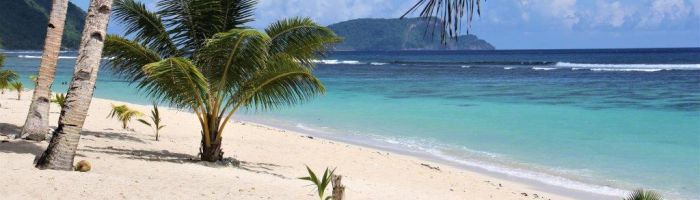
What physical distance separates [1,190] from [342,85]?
28913 mm

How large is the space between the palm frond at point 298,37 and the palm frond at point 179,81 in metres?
1.11

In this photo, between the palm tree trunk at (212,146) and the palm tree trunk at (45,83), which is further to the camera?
the palm tree trunk at (212,146)

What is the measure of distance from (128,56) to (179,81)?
38.0 inches

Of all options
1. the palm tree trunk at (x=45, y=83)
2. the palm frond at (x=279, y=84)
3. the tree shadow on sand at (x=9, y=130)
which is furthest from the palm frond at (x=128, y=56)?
the tree shadow on sand at (x=9, y=130)

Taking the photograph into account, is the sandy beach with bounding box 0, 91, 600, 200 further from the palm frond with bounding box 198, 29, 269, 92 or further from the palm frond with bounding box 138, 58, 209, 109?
the palm frond with bounding box 198, 29, 269, 92

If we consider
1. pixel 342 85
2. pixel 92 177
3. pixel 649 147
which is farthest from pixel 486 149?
pixel 342 85

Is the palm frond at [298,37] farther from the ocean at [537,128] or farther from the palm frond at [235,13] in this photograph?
the ocean at [537,128]

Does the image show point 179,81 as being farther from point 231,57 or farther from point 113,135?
point 113,135

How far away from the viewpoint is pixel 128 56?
26.8 ft

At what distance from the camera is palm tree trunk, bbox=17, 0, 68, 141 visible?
764cm

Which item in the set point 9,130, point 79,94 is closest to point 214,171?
point 79,94

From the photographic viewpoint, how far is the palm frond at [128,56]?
7864 millimetres

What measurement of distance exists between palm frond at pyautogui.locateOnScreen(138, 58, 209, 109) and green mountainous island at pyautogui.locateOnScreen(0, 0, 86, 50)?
104 meters

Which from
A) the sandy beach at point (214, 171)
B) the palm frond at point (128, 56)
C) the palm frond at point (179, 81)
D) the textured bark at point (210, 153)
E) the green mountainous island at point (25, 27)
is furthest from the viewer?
the green mountainous island at point (25, 27)
